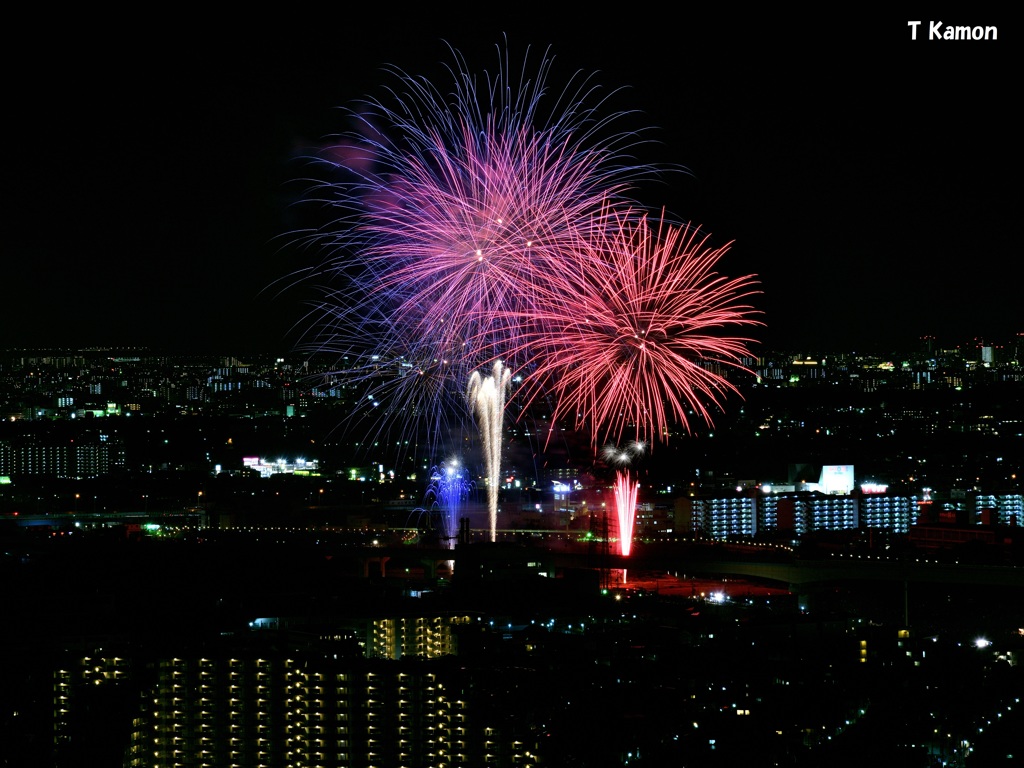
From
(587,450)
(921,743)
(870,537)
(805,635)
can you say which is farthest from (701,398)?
(921,743)

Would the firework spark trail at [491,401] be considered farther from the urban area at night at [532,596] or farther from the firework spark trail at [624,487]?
the firework spark trail at [624,487]

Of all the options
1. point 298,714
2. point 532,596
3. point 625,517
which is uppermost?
point 625,517

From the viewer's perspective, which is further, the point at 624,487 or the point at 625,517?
the point at 624,487

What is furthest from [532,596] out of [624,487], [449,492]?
[449,492]

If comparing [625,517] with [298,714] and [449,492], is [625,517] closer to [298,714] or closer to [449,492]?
[449,492]

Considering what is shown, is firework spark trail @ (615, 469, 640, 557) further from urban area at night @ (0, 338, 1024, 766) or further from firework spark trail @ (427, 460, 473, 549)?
firework spark trail @ (427, 460, 473, 549)

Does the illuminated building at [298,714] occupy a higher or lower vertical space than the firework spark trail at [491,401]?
lower

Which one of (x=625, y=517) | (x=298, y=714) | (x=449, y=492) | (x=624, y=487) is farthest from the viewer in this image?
(x=449, y=492)

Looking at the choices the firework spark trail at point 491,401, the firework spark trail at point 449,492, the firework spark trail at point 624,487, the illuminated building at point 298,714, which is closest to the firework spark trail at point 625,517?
the firework spark trail at point 624,487

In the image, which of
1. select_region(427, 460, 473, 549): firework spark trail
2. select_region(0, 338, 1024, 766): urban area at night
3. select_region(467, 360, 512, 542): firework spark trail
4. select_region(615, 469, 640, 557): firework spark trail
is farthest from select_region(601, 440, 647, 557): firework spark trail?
select_region(467, 360, 512, 542): firework spark trail

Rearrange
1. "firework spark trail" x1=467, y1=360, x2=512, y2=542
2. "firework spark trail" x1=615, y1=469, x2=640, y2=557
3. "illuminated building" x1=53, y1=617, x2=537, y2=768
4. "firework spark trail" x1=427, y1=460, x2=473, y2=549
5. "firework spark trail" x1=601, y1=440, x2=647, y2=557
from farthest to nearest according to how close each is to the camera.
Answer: "firework spark trail" x1=427, y1=460, x2=473, y2=549
"firework spark trail" x1=601, y1=440, x2=647, y2=557
"firework spark trail" x1=615, y1=469, x2=640, y2=557
"firework spark trail" x1=467, y1=360, x2=512, y2=542
"illuminated building" x1=53, y1=617, x2=537, y2=768

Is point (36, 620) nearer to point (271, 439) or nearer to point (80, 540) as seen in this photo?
point (80, 540)
